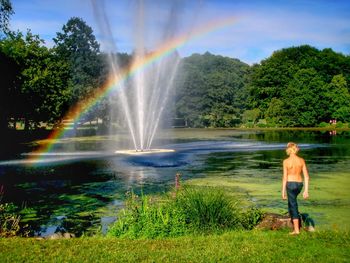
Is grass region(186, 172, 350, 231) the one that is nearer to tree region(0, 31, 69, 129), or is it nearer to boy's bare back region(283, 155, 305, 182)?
boy's bare back region(283, 155, 305, 182)

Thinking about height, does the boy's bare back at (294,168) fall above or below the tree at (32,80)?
below

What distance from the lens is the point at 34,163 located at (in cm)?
3769

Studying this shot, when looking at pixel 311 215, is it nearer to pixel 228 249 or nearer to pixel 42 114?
pixel 228 249

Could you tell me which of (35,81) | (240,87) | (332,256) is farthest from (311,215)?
(240,87)

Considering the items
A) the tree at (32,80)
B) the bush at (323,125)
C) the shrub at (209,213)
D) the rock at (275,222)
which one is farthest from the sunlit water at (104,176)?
the bush at (323,125)

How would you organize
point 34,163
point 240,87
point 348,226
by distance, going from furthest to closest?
point 240,87 < point 34,163 < point 348,226

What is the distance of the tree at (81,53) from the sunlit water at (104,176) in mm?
70179

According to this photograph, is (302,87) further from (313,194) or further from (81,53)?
(313,194)

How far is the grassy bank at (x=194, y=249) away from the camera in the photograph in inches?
404

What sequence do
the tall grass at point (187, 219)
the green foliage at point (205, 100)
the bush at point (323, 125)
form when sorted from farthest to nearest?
the green foliage at point (205, 100) → the bush at point (323, 125) → the tall grass at point (187, 219)

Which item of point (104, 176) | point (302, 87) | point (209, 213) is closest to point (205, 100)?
point (302, 87)

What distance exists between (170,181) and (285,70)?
10328 cm

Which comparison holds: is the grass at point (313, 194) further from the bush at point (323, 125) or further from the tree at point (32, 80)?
the bush at point (323, 125)

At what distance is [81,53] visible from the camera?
115375 mm
